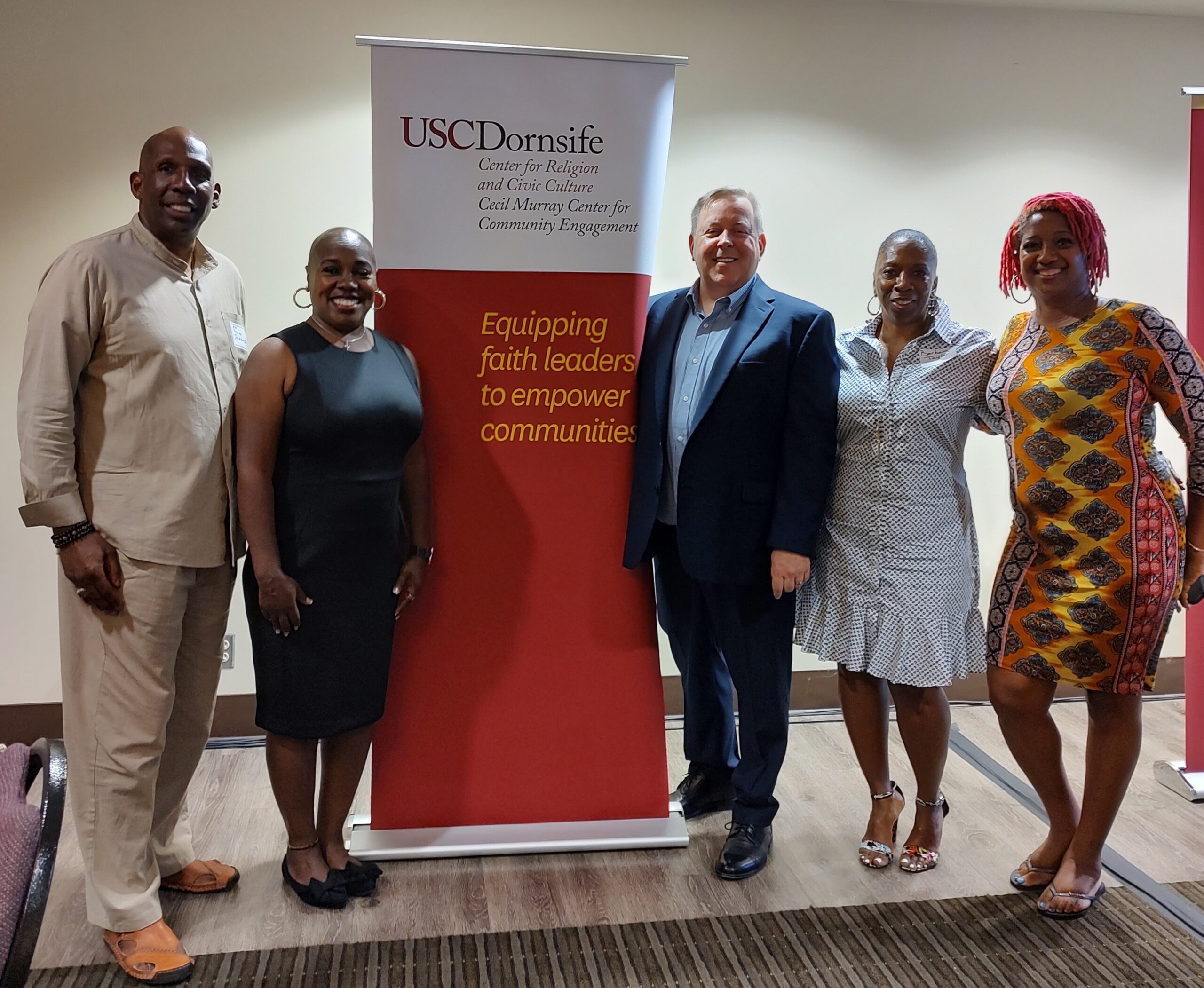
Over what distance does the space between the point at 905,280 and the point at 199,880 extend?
7.37ft

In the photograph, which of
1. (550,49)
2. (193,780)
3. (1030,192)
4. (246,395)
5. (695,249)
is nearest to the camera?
(246,395)

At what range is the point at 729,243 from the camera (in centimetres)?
233

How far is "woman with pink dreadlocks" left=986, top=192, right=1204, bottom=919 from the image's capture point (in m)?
2.11

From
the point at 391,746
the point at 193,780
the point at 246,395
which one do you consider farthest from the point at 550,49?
the point at 193,780

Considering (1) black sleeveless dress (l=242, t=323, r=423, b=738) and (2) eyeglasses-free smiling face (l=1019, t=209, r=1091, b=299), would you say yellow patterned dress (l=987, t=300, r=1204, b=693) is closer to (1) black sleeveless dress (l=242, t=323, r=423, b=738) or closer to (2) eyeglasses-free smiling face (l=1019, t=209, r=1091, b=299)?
(2) eyeglasses-free smiling face (l=1019, t=209, r=1091, b=299)

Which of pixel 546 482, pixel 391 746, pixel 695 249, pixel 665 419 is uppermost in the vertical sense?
pixel 695 249

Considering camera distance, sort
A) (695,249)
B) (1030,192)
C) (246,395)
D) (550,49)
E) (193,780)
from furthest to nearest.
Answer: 1. (1030,192)
2. (193,780)
3. (695,249)
4. (550,49)
5. (246,395)

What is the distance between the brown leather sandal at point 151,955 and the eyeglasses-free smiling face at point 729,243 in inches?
75.1

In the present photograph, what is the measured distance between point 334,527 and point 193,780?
1.41 m

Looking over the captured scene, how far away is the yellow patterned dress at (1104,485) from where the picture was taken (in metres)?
2.10

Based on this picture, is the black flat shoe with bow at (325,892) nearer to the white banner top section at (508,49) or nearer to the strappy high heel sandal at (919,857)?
the strappy high heel sandal at (919,857)

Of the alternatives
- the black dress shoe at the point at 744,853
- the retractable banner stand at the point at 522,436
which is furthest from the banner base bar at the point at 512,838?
the black dress shoe at the point at 744,853

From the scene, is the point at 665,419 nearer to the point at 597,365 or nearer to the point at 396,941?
the point at 597,365

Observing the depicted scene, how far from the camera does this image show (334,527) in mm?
2109
